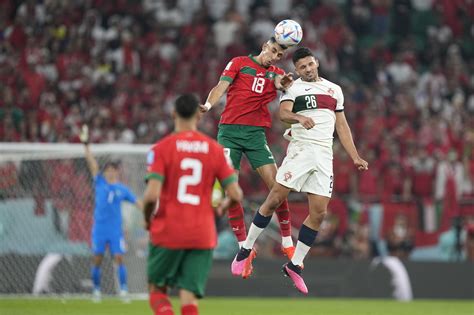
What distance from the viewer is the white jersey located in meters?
13.6

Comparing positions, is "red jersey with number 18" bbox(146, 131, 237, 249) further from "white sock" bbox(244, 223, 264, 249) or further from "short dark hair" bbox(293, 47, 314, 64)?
"white sock" bbox(244, 223, 264, 249)

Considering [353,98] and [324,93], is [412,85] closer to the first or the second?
[353,98]

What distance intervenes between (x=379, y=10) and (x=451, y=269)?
32.2 feet

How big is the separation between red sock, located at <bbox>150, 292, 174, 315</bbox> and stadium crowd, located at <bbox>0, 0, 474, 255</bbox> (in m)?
12.4

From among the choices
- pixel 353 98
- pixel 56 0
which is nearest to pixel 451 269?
pixel 353 98

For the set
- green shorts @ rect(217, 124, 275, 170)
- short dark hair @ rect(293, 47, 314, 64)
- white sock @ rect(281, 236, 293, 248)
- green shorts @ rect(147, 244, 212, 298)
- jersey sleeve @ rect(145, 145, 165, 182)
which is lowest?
white sock @ rect(281, 236, 293, 248)

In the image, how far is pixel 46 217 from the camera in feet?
71.6

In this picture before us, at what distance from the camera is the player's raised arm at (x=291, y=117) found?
1310cm

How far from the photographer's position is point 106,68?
27375mm

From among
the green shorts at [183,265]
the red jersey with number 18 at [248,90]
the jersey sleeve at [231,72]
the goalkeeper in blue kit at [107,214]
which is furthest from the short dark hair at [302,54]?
the goalkeeper in blue kit at [107,214]

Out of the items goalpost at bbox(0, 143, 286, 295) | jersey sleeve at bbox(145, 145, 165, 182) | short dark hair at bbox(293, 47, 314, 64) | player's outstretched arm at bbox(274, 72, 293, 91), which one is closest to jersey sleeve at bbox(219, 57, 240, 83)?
player's outstretched arm at bbox(274, 72, 293, 91)

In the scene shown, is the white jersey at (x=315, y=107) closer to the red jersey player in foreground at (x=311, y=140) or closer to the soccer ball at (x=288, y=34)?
the red jersey player in foreground at (x=311, y=140)

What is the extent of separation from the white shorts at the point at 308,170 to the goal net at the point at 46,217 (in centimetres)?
859

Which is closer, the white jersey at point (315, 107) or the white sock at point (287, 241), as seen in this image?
Result: the white jersey at point (315, 107)
